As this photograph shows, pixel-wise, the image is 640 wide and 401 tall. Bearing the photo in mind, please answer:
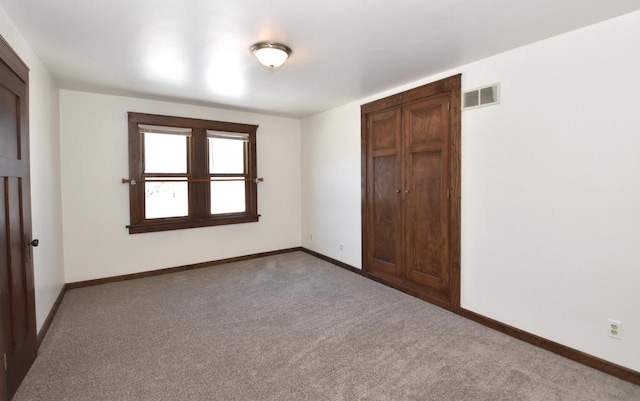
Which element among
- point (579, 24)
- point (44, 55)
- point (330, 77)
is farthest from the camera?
point (330, 77)

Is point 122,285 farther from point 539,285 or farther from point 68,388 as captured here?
point 539,285

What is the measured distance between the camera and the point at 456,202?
3111 mm

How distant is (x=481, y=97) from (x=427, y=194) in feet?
3.56

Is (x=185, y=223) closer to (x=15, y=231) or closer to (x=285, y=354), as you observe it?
(x=15, y=231)

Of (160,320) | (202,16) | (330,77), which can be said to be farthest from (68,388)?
(330,77)

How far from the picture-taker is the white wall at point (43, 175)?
2.53 m

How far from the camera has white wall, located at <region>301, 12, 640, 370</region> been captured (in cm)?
210

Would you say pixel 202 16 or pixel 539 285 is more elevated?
pixel 202 16

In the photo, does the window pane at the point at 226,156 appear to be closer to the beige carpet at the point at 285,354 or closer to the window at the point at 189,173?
the window at the point at 189,173

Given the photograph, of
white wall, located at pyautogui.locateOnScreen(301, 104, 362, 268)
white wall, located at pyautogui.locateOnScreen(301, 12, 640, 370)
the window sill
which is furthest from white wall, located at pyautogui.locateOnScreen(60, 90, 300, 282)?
white wall, located at pyautogui.locateOnScreen(301, 12, 640, 370)

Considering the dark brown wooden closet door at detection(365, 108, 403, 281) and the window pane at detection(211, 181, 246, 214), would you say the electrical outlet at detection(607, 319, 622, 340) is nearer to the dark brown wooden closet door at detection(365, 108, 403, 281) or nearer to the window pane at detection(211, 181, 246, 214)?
the dark brown wooden closet door at detection(365, 108, 403, 281)

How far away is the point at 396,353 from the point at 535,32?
2.66 meters

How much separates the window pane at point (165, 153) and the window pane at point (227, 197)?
22.4 inches

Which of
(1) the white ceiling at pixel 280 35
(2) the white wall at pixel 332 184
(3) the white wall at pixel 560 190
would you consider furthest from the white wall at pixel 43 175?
(3) the white wall at pixel 560 190
